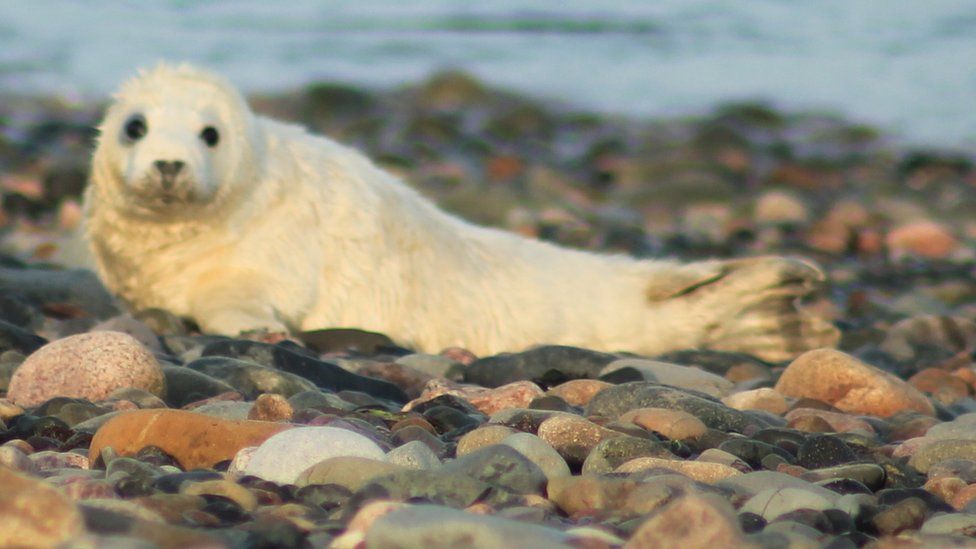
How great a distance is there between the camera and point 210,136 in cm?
512

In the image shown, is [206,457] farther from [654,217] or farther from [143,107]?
[654,217]

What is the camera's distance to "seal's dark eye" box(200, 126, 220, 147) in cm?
509

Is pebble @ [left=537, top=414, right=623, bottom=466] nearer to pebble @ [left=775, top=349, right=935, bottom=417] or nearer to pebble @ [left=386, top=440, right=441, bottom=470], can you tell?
pebble @ [left=386, top=440, right=441, bottom=470]

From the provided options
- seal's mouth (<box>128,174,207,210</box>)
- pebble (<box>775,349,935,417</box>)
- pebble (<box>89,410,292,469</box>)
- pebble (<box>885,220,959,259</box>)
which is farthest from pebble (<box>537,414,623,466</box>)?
pebble (<box>885,220,959,259</box>)

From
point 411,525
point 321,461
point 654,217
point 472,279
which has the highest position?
point 411,525

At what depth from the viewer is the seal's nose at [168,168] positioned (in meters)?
4.90

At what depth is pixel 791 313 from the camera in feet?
18.6

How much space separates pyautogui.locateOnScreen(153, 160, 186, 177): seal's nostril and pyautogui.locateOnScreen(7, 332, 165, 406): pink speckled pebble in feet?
A: 4.87

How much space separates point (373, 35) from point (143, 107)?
46.9ft

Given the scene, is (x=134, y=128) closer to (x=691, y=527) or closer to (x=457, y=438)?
(x=457, y=438)

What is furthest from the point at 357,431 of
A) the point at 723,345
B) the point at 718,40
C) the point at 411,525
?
the point at 718,40

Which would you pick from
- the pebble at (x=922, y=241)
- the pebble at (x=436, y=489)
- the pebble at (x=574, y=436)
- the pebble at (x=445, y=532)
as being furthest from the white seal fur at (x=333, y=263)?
the pebble at (x=922, y=241)

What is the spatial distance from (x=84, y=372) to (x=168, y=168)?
1576 millimetres

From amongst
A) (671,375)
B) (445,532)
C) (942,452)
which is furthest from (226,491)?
(671,375)
